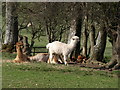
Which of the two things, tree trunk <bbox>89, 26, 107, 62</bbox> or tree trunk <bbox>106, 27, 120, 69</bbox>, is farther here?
tree trunk <bbox>89, 26, 107, 62</bbox>

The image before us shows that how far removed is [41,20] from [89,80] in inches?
549

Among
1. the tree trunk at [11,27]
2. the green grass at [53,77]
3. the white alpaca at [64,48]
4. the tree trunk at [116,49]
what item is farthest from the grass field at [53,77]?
the tree trunk at [11,27]

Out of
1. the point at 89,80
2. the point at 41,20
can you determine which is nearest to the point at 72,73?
the point at 89,80

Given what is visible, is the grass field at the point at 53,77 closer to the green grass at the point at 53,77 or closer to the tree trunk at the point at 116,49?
the green grass at the point at 53,77

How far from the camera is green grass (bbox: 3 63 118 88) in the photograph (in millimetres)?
13563

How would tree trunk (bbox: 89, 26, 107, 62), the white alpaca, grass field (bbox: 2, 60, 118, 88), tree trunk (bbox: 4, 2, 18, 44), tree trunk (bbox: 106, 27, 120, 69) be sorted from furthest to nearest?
1. tree trunk (bbox: 4, 2, 18, 44)
2. tree trunk (bbox: 89, 26, 107, 62)
3. the white alpaca
4. tree trunk (bbox: 106, 27, 120, 69)
5. grass field (bbox: 2, 60, 118, 88)

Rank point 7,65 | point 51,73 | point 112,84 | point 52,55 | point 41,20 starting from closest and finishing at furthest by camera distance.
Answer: point 112,84, point 51,73, point 7,65, point 52,55, point 41,20

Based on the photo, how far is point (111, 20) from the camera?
19.2 metres

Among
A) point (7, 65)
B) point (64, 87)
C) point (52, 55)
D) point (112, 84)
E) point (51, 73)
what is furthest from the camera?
point (52, 55)

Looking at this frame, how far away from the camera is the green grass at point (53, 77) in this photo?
13563 mm

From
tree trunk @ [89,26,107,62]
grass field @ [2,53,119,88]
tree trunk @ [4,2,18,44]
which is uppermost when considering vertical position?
tree trunk @ [4,2,18,44]

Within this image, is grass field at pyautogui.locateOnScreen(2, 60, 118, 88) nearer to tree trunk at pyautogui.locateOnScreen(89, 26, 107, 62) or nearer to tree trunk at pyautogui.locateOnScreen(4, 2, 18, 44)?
tree trunk at pyautogui.locateOnScreen(89, 26, 107, 62)

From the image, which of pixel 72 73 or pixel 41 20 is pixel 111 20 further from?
pixel 41 20

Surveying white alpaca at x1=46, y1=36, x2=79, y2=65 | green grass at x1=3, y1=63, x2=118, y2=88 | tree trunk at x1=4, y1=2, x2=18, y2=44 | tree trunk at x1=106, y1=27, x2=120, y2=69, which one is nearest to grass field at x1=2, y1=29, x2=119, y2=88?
green grass at x1=3, y1=63, x2=118, y2=88
